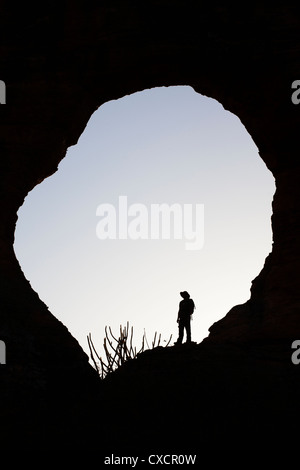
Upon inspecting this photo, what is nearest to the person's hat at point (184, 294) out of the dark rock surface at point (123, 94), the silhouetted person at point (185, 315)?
the silhouetted person at point (185, 315)

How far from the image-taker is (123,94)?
18656 millimetres

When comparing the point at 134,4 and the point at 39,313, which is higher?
the point at 134,4

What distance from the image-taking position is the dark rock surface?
14.6 m

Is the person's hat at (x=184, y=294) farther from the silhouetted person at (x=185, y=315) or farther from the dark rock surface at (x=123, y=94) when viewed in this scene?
the dark rock surface at (x=123, y=94)

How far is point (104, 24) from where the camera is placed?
59.1 ft

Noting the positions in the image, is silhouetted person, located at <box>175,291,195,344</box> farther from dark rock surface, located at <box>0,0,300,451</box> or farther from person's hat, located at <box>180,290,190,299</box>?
dark rock surface, located at <box>0,0,300,451</box>

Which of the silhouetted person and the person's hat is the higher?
the person's hat

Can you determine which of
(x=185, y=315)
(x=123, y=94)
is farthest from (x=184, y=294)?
(x=123, y=94)

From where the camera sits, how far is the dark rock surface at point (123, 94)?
14.6 meters

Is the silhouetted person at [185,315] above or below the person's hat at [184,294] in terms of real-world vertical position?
below

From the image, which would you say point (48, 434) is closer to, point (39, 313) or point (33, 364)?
point (33, 364)

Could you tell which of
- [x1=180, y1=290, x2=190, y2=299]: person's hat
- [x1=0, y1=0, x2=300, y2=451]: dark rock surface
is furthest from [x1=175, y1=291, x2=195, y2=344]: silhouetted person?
[x1=0, y1=0, x2=300, y2=451]: dark rock surface

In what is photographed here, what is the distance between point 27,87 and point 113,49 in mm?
2464

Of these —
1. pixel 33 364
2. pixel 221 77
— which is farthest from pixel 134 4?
pixel 33 364
